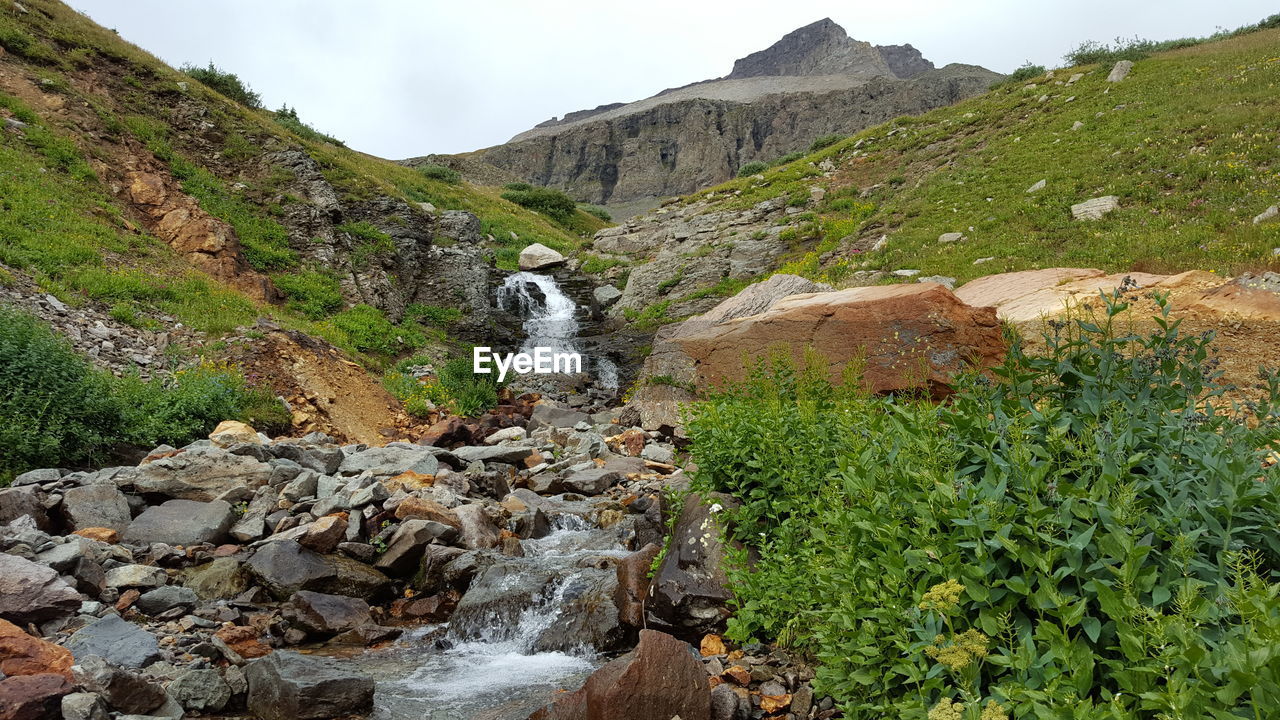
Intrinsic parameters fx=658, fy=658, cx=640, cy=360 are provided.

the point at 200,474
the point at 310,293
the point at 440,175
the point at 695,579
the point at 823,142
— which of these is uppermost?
the point at 823,142

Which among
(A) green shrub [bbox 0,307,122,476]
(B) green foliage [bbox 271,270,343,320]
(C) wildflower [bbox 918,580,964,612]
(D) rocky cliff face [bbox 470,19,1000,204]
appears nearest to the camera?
(C) wildflower [bbox 918,580,964,612]

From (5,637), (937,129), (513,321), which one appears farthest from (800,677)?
(937,129)

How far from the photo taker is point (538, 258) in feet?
105

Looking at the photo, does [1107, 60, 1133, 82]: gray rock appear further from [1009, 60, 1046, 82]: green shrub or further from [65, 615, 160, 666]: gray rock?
[65, 615, 160, 666]: gray rock

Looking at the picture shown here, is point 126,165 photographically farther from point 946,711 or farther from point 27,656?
point 946,711

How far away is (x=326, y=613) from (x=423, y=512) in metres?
1.87

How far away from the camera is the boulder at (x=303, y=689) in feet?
15.4

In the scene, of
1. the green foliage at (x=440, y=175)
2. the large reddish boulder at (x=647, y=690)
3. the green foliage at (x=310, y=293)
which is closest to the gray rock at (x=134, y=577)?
the large reddish boulder at (x=647, y=690)

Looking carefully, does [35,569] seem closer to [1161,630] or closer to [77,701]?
[77,701]

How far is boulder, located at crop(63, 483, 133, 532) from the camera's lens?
7383 millimetres

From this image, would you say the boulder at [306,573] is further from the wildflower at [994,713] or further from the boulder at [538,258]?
the boulder at [538,258]

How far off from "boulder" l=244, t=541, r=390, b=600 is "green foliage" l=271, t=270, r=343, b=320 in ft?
48.1

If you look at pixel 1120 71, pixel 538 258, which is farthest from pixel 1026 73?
pixel 538 258

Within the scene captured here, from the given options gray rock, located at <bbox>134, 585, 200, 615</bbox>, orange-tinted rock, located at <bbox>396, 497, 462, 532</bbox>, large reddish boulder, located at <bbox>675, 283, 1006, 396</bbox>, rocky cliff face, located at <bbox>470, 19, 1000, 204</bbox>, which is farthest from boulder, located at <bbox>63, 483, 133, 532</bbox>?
rocky cliff face, located at <bbox>470, 19, 1000, 204</bbox>
